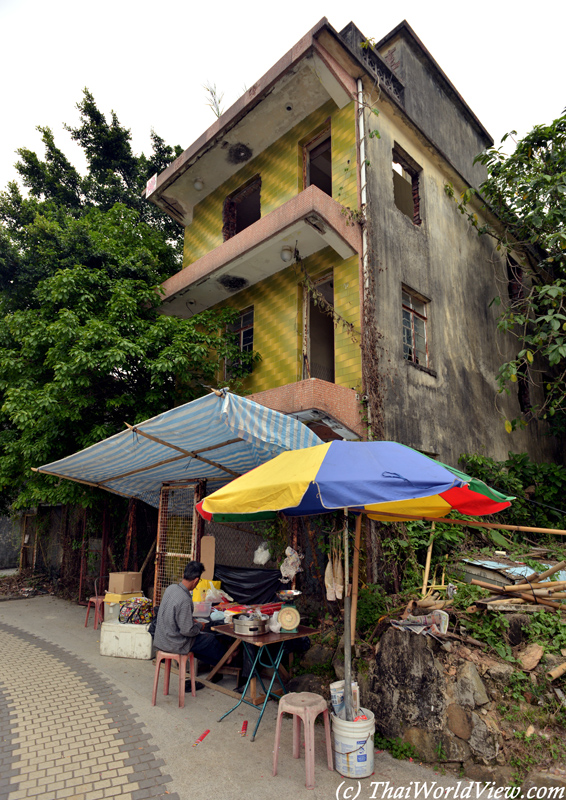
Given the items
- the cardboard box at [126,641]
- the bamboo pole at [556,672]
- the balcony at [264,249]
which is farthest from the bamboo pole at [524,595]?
the balcony at [264,249]

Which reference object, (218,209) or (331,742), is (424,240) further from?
(331,742)

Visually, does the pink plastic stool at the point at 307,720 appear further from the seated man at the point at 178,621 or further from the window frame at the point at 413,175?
the window frame at the point at 413,175

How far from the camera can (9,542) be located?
18734mm

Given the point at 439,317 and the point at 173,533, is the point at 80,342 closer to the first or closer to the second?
the point at 173,533

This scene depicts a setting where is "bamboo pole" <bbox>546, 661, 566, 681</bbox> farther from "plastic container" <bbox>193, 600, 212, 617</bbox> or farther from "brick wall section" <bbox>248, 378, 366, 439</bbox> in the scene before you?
"plastic container" <bbox>193, 600, 212, 617</bbox>

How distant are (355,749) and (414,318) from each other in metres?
7.70

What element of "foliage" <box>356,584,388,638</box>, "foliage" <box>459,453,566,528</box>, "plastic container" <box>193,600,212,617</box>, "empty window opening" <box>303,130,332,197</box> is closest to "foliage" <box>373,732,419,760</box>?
"foliage" <box>356,584,388,638</box>

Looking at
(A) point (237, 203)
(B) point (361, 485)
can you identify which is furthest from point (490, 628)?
(A) point (237, 203)

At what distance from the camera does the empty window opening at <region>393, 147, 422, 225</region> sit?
10.3m

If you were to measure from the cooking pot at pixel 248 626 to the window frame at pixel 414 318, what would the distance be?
563 cm

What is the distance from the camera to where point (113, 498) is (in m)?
11.9

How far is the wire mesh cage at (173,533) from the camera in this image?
870 centimetres

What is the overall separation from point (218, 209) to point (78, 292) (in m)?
4.61

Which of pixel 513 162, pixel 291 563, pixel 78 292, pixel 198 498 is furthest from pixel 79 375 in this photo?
pixel 513 162
